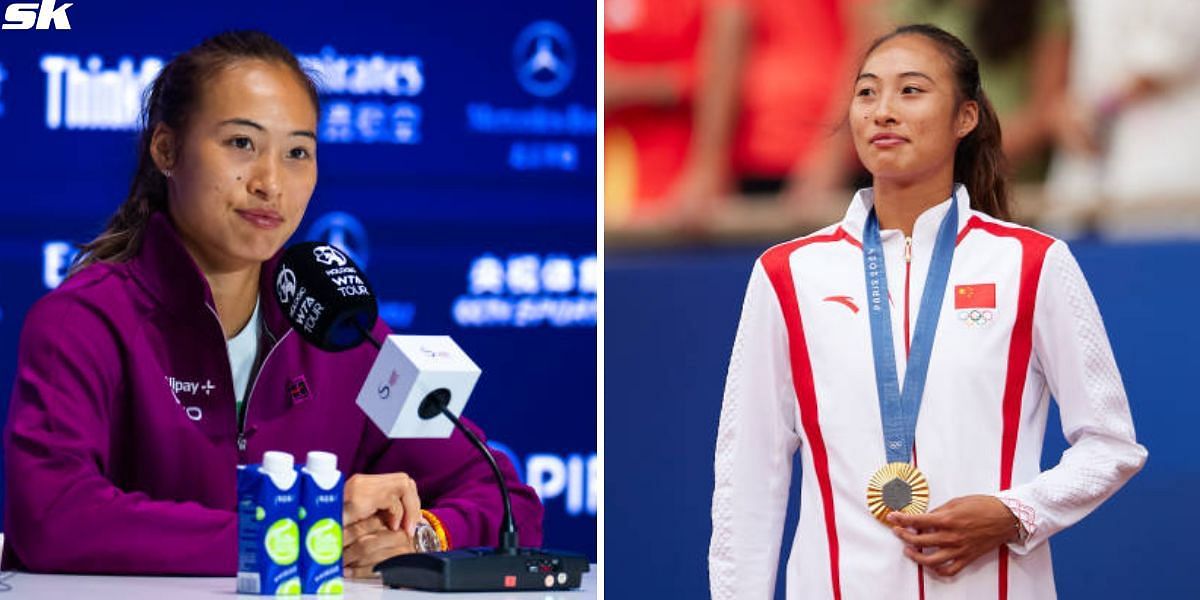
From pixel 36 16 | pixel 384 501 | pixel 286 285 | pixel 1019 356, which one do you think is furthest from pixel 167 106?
pixel 1019 356

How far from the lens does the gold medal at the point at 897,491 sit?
117 inches

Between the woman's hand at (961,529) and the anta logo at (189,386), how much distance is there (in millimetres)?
1424

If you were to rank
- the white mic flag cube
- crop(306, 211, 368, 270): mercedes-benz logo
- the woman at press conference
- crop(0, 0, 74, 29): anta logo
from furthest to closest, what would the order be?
1. crop(306, 211, 368, 270): mercedes-benz logo
2. crop(0, 0, 74, 29): anta logo
3. the woman at press conference
4. the white mic flag cube

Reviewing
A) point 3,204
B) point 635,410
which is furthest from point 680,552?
point 3,204

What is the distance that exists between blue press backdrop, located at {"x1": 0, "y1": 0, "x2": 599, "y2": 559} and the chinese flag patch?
201 cm

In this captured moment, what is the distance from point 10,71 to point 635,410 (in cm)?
190

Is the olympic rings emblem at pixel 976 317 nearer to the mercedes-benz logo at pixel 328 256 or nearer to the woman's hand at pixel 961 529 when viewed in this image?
the woman's hand at pixel 961 529

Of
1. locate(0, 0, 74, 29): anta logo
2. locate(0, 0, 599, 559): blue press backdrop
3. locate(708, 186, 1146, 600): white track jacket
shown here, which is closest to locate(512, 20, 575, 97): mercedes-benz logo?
locate(0, 0, 599, 559): blue press backdrop

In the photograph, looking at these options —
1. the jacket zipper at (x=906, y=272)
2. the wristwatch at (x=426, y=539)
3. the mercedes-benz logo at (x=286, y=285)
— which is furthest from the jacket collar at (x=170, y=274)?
the jacket zipper at (x=906, y=272)

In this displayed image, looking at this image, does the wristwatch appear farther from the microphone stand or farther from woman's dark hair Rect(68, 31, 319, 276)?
woman's dark hair Rect(68, 31, 319, 276)

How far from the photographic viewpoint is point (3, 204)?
4605 millimetres

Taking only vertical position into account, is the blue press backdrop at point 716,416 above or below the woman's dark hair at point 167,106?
below

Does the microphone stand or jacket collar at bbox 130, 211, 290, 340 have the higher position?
jacket collar at bbox 130, 211, 290, 340

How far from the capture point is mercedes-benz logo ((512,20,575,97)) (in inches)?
193
